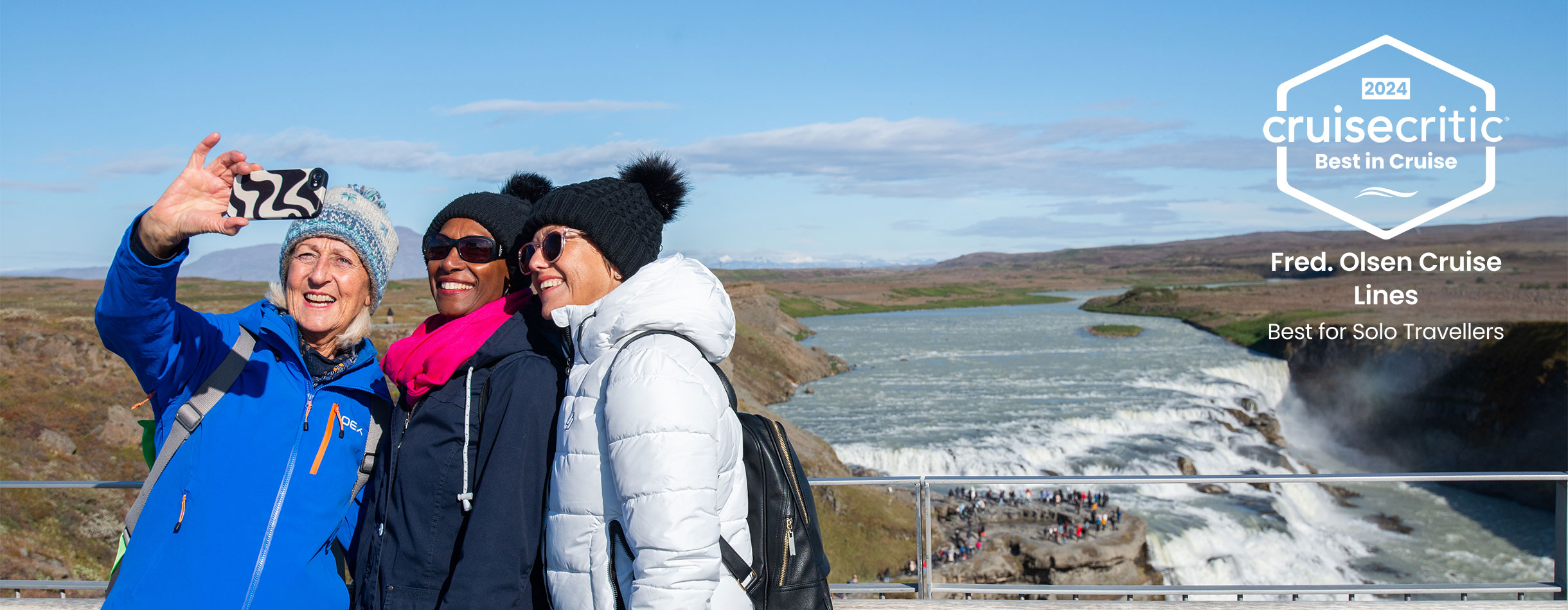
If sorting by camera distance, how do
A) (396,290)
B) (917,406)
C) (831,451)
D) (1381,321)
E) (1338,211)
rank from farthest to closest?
(396,290)
(1381,321)
(917,406)
(831,451)
(1338,211)

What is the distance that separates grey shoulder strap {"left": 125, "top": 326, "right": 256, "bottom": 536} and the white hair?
0.89ft

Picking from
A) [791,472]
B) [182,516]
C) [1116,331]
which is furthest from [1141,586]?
→ [1116,331]

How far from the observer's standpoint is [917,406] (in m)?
34.0

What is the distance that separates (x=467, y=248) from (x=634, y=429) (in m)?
1.24

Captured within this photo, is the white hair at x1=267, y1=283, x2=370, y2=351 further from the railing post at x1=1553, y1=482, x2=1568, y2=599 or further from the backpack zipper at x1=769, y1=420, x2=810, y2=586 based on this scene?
the railing post at x1=1553, y1=482, x2=1568, y2=599

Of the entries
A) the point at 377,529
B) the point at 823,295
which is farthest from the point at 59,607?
the point at 823,295

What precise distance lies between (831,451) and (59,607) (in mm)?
20968

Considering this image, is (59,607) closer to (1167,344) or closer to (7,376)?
(7,376)

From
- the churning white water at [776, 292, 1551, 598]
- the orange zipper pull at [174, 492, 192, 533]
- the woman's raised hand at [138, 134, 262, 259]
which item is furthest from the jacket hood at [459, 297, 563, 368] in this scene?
the churning white water at [776, 292, 1551, 598]

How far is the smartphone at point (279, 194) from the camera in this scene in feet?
6.75

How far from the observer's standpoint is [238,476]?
236 centimetres

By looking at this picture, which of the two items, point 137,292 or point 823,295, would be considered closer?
point 137,292

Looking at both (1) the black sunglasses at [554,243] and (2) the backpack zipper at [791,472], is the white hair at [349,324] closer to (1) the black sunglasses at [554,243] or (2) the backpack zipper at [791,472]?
(1) the black sunglasses at [554,243]

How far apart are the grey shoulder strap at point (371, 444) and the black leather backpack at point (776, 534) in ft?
3.98
